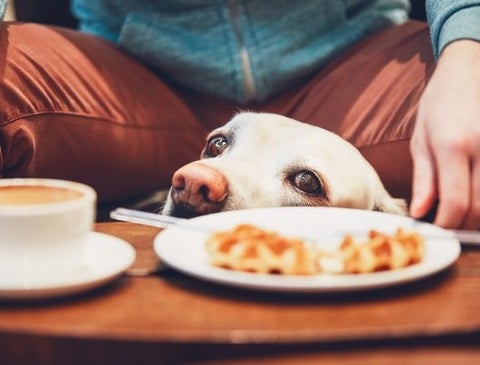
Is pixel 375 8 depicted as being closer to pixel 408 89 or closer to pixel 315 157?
pixel 408 89

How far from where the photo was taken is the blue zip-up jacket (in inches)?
81.0

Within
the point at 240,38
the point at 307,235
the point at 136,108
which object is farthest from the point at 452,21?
the point at 136,108

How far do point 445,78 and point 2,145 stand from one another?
1.02 meters

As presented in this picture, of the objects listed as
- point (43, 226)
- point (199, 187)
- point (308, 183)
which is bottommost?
point (308, 183)

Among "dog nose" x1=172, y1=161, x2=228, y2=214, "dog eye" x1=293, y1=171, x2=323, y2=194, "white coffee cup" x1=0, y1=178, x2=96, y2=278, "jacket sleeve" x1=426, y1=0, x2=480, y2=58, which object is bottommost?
"dog eye" x1=293, y1=171, x2=323, y2=194

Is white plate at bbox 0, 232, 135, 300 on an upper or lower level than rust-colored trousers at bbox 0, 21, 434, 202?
upper

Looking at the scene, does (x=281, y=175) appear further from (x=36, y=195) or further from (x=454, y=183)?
(x=36, y=195)

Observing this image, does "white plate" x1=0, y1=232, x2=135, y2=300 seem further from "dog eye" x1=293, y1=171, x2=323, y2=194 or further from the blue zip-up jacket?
the blue zip-up jacket

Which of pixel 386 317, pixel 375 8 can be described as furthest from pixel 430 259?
pixel 375 8

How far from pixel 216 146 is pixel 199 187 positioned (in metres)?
0.49

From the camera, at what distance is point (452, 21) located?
1462mm

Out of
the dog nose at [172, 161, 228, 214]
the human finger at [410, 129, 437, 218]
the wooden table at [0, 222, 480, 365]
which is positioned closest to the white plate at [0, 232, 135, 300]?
the wooden table at [0, 222, 480, 365]

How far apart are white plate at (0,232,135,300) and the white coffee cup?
16mm

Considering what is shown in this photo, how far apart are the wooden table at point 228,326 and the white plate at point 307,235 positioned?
0.02m
